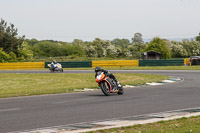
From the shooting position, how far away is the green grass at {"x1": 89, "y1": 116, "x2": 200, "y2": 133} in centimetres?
703

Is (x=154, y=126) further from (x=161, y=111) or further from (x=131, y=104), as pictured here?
(x=131, y=104)

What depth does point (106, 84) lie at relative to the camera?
15.3 metres

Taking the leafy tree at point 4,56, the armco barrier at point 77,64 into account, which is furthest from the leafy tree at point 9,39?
Answer: the armco barrier at point 77,64

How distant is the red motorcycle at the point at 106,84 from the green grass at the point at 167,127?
701 centimetres

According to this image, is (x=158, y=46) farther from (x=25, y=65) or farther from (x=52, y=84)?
(x=52, y=84)

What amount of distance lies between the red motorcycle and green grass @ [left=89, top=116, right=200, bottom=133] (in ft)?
23.0

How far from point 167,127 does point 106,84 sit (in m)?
7.92

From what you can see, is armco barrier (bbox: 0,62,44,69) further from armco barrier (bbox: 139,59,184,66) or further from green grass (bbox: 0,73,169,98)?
green grass (bbox: 0,73,169,98)

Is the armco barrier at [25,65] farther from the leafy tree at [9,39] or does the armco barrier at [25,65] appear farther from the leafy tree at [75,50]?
the leafy tree at [75,50]

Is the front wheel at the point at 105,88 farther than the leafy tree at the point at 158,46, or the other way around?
the leafy tree at the point at 158,46

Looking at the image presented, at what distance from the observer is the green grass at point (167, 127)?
703 cm

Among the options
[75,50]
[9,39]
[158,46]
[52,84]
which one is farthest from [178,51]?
[52,84]

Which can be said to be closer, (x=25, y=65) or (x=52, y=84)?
(x=52, y=84)

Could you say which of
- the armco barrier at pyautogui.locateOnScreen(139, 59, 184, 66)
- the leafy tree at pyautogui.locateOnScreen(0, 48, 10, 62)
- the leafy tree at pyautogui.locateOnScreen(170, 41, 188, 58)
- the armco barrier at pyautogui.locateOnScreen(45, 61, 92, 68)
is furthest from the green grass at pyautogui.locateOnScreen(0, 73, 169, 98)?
the leafy tree at pyautogui.locateOnScreen(170, 41, 188, 58)
